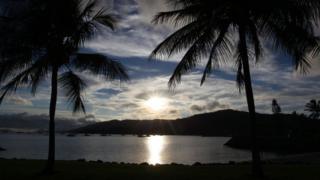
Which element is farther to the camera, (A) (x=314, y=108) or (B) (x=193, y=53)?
(A) (x=314, y=108)

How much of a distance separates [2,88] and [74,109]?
132 inches

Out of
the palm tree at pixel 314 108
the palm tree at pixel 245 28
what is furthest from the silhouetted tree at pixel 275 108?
the palm tree at pixel 245 28

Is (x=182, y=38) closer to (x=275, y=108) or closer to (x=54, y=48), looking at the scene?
(x=54, y=48)

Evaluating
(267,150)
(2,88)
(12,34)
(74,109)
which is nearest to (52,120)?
(74,109)

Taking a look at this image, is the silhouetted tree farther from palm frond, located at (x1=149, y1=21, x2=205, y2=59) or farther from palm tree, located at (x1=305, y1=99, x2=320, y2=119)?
palm frond, located at (x1=149, y1=21, x2=205, y2=59)

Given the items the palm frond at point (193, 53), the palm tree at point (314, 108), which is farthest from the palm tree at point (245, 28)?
the palm tree at point (314, 108)

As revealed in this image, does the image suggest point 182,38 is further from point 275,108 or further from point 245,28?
point 275,108

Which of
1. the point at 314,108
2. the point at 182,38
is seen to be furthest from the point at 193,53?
the point at 314,108

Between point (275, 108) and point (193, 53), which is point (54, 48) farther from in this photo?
point (275, 108)

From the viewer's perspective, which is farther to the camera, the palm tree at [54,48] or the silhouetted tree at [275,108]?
the silhouetted tree at [275,108]

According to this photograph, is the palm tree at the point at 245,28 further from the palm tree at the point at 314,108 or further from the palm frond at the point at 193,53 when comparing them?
the palm tree at the point at 314,108

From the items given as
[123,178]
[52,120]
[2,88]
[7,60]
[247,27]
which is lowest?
[123,178]

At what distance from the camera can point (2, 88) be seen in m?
18.5

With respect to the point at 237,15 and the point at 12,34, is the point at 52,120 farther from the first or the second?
the point at 237,15
